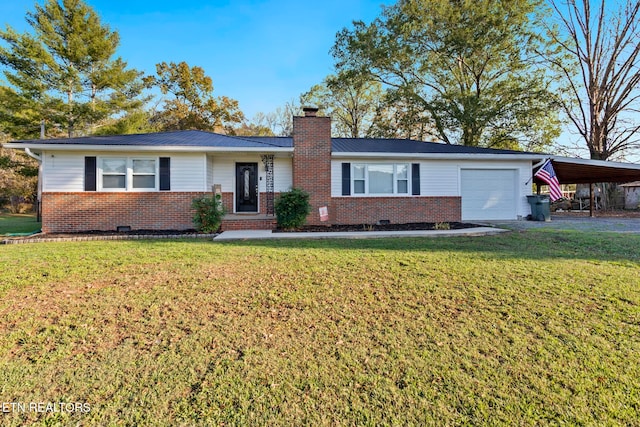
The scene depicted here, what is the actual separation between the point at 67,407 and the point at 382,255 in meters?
4.77

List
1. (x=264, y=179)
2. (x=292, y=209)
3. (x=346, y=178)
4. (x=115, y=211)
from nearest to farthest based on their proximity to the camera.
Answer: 1. (x=292, y=209)
2. (x=115, y=211)
3. (x=346, y=178)
4. (x=264, y=179)

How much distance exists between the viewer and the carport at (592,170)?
39.9 feet

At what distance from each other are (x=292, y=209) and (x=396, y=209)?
407cm

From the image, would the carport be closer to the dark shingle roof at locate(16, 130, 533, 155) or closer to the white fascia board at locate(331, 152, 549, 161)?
the white fascia board at locate(331, 152, 549, 161)

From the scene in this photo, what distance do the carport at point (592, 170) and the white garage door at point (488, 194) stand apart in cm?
141

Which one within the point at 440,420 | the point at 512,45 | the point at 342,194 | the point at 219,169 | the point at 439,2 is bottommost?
the point at 440,420

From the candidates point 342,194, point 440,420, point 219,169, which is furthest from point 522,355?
point 219,169

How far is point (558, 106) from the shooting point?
18703mm

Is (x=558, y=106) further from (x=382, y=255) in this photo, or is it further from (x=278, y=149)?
(x=382, y=255)

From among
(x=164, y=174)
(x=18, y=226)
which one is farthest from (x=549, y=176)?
(x=18, y=226)

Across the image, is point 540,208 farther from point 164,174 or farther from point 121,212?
point 121,212

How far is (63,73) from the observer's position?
746 inches

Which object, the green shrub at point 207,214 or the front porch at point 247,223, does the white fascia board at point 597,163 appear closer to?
the front porch at point 247,223

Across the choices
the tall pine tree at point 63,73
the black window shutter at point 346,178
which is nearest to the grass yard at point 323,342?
the black window shutter at point 346,178
